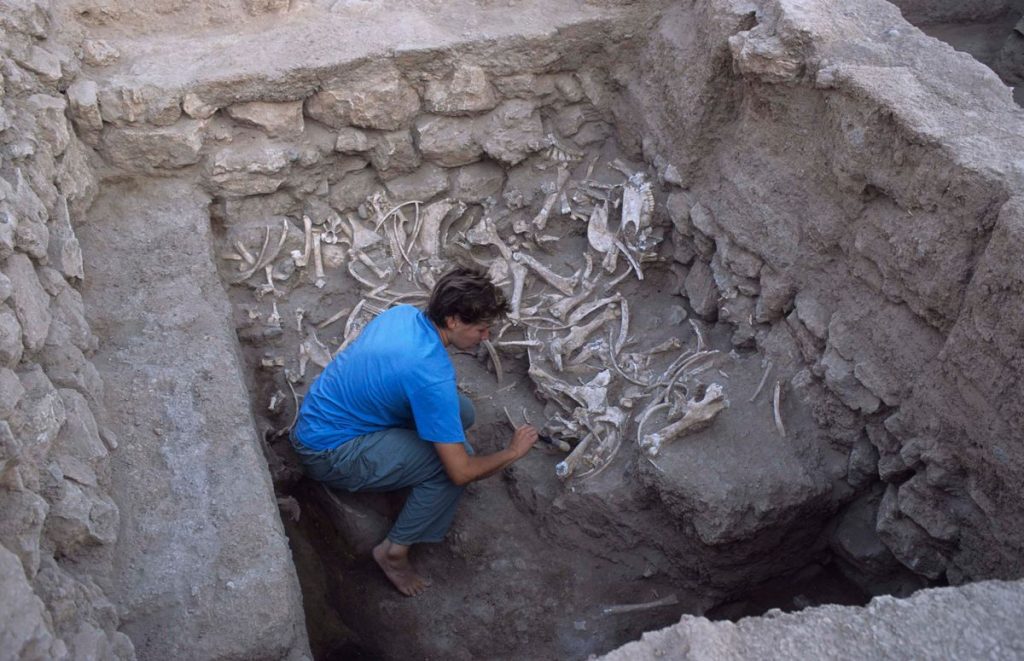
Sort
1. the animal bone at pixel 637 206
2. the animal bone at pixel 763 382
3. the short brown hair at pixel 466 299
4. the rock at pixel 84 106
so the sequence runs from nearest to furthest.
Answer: the short brown hair at pixel 466 299
the animal bone at pixel 763 382
the rock at pixel 84 106
the animal bone at pixel 637 206

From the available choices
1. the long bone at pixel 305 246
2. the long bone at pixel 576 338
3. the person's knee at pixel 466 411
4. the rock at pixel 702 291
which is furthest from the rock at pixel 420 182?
the rock at pixel 702 291

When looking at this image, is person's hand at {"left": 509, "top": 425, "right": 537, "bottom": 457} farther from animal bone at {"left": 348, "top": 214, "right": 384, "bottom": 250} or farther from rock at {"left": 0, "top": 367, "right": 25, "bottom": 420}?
rock at {"left": 0, "top": 367, "right": 25, "bottom": 420}

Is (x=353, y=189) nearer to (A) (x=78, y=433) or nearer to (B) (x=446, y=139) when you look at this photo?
(B) (x=446, y=139)

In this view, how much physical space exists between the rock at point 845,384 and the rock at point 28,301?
2605mm

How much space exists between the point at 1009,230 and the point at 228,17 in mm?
3389

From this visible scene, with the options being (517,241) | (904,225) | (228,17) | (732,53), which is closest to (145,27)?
(228,17)

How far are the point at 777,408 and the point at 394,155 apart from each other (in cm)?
211

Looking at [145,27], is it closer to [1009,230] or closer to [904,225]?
[904,225]

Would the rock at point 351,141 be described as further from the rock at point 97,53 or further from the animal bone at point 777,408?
the animal bone at point 777,408

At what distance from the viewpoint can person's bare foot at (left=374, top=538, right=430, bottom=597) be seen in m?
3.90

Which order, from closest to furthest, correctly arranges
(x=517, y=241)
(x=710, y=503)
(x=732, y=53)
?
(x=710, y=503) < (x=732, y=53) < (x=517, y=241)

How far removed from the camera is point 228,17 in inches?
174

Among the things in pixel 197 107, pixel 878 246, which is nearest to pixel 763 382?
pixel 878 246

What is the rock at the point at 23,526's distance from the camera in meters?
2.28
